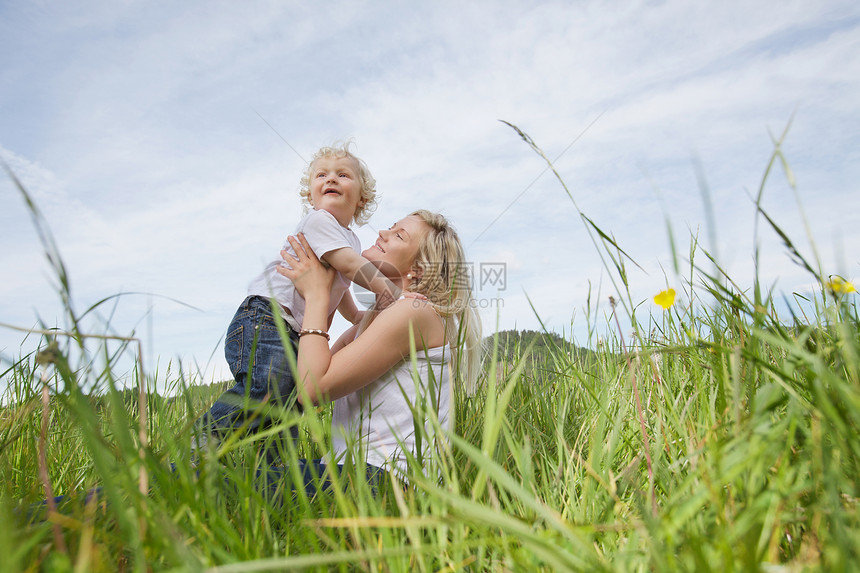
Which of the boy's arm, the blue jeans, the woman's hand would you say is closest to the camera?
the blue jeans

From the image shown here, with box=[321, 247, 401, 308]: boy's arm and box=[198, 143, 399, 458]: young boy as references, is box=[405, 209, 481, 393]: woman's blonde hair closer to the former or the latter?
box=[321, 247, 401, 308]: boy's arm

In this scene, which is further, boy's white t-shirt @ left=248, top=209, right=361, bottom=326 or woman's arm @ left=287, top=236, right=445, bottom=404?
boy's white t-shirt @ left=248, top=209, right=361, bottom=326

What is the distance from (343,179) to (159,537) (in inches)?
126

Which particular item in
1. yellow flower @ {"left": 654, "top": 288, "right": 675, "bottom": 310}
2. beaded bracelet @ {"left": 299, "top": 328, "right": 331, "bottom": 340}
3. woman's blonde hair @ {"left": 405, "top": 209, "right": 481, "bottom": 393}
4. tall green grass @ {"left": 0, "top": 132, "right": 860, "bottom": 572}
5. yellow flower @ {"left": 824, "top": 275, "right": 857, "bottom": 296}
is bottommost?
tall green grass @ {"left": 0, "top": 132, "right": 860, "bottom": 572}

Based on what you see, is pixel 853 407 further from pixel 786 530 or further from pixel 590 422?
pixel 590 422

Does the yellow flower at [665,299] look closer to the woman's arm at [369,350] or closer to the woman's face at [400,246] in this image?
the woman's arm at [369,350]

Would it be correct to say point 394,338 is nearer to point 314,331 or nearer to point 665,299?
point 314,331

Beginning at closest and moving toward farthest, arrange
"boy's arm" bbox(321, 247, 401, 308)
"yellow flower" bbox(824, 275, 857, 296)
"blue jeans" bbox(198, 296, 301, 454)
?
"yellow flower" bbox(824, 275, 857, 296) → "blue jeans" bbox(198, 296, 301, 454) → "boy's arm" bbox(321, 247, 401, 308)

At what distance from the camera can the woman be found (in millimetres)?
2287

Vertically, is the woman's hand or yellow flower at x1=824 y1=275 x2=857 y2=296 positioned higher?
the woman's hand

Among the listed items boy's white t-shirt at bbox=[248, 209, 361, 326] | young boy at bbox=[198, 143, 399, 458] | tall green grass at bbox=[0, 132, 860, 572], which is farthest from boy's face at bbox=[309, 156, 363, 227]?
tall green grass at bbox=[0, 132, 860, 572]

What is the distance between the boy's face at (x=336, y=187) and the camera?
12.0 feet

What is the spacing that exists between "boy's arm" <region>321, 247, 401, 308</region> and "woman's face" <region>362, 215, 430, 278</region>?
0.20 feet

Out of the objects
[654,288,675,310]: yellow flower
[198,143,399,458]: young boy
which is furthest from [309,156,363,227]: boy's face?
[654,288,675,310]: yellow flower
